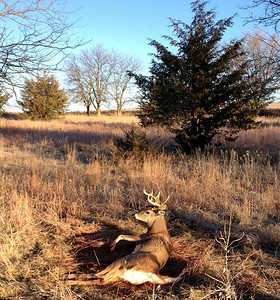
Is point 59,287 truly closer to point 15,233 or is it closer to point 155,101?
point 15,233

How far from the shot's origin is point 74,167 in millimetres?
6902

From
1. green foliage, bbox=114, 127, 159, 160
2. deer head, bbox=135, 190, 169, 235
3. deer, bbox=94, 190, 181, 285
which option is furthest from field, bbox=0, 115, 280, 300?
green foliage, bbox=114, 127, 159, 160

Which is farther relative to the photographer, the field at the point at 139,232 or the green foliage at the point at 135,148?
the green foliage at the point at 135,148

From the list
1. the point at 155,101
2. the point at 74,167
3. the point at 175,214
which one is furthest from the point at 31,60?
the point at 155,101

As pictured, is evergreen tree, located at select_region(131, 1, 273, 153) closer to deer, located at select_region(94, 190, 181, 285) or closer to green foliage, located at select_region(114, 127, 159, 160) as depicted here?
green foliage, located at select_region(114, 127, 159, 160)

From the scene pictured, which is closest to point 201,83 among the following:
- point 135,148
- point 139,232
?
point 135,148

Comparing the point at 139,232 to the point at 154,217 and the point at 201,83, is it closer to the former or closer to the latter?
the point at 154,217

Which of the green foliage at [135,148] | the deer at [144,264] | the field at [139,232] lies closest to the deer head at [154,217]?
the deer at [144,264]

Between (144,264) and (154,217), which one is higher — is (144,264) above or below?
below

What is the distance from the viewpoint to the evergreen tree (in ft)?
27.2

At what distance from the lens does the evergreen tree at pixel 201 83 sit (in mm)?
8289

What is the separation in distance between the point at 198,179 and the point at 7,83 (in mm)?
4596

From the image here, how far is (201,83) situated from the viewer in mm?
8281

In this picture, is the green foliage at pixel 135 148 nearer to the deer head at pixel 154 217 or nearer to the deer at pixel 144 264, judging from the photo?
the deer head at pixel 154 217
